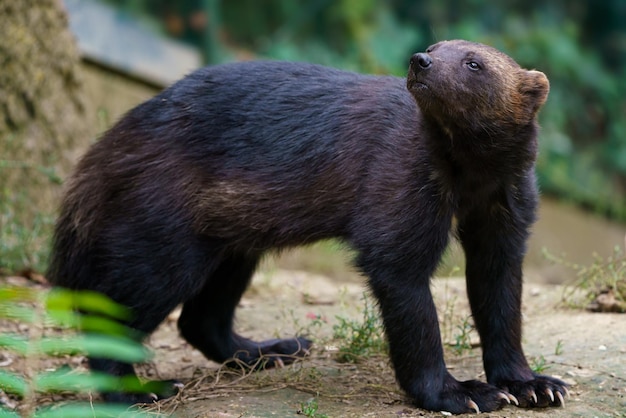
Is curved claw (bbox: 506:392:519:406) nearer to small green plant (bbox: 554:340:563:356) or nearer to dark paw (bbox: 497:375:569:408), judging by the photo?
dark paw (bbox: 497:375:569:408)

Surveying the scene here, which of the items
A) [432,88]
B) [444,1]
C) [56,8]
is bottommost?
[432,88]

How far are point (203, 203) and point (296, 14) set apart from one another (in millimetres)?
7614

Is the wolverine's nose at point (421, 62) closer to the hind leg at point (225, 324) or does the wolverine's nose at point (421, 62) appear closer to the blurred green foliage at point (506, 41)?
the hind leg at point (225, 324)

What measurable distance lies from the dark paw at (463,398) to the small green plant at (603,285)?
1812 millimetres

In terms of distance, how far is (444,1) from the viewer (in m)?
13.2

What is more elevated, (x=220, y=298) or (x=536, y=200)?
(x=536, y=200)

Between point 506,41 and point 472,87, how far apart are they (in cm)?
861

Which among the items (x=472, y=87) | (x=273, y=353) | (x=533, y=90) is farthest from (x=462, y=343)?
(x=472, y=87)

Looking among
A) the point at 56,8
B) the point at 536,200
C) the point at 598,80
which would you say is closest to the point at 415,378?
the point at 536,200

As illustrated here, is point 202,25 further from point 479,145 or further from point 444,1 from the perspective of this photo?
point 479,145

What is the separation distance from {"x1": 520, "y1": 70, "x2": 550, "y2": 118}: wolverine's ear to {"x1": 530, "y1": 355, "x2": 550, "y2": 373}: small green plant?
152cm

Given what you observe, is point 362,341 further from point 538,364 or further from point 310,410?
point 310,410

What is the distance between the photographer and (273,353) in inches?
241

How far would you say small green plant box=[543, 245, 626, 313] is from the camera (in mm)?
6527
